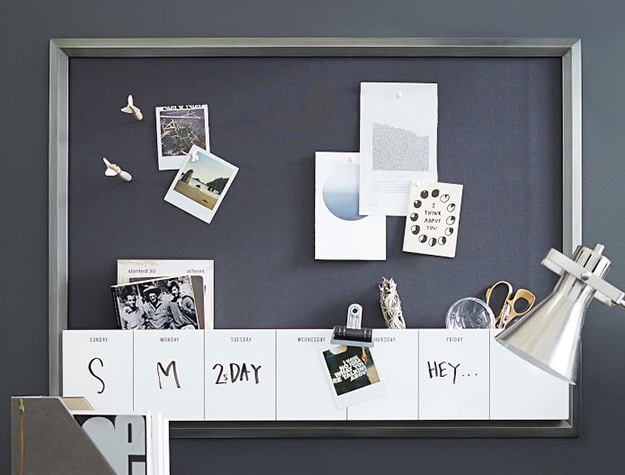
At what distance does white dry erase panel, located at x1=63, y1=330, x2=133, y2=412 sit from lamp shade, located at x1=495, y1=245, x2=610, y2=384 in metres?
0.92

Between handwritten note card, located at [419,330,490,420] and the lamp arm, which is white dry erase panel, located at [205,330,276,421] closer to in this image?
handwritten note card, located at [419,330,490,420]

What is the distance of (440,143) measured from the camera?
7.09ft

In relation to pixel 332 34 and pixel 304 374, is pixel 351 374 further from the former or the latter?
pixel 332 34

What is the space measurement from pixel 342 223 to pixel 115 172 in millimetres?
516

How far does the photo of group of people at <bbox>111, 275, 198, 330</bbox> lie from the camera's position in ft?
6.88

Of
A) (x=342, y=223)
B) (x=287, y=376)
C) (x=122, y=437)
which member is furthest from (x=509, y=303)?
(x=122, y=437)

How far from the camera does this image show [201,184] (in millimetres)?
2146

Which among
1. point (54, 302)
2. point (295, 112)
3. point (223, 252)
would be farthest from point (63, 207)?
point (295, 112)

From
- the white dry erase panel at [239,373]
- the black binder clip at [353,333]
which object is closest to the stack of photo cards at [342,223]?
the black binder clip at [353,333]

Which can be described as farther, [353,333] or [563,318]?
[353,333]

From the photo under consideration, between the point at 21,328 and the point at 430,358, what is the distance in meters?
0.92

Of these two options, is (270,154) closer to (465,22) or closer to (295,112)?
(295,112)

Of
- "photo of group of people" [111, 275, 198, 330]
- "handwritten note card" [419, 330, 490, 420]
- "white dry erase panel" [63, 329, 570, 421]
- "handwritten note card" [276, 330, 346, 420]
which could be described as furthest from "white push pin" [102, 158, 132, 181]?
"handwritten note card" [419, 330, 490, 420]

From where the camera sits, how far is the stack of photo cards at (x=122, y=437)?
1.76m
